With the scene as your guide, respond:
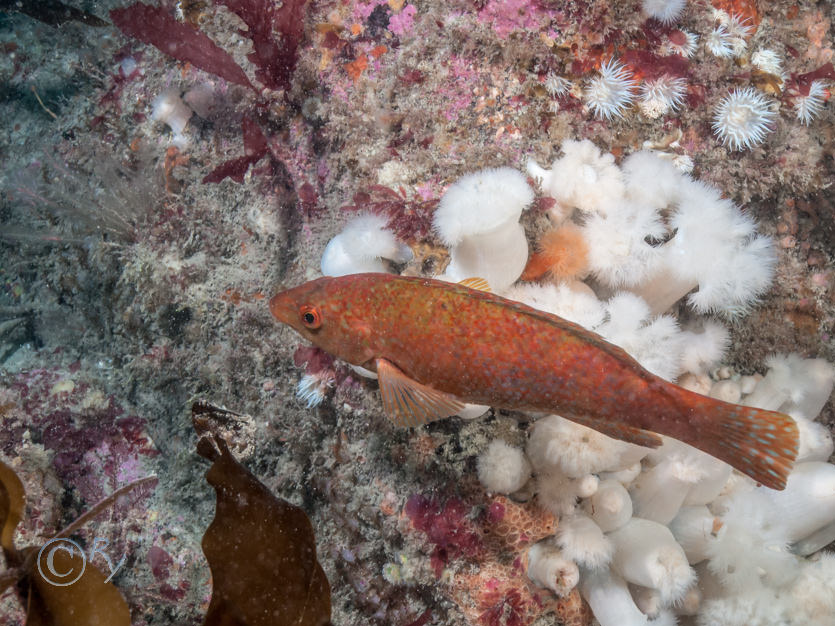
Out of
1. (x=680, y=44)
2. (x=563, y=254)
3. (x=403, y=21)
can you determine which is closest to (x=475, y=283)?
(x=563, y=254)

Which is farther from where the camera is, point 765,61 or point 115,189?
point 115,189

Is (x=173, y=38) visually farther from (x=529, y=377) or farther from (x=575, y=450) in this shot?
(x=575, y=450)

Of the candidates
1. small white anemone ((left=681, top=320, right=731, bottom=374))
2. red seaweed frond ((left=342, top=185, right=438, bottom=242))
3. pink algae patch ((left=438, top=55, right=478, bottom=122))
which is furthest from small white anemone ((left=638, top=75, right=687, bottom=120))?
red seaweed frond ((left=342, top=185, right=438, bottom=242))

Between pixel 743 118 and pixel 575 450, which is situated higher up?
pixel 743 118

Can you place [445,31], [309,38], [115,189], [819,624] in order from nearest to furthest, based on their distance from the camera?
[819,624] < [445,31] < [309,38] < [115,189]

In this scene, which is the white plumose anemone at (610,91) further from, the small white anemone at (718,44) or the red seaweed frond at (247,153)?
the red seaweed frond at (247,153)

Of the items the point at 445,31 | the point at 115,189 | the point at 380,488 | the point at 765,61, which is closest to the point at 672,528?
the point at 380,488

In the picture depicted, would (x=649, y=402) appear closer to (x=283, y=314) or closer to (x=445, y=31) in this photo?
(x=283, y=314)
